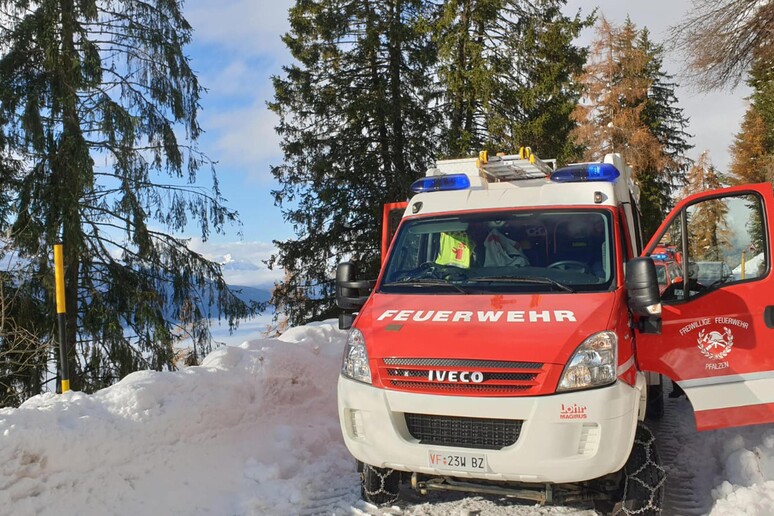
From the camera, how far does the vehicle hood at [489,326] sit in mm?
3971

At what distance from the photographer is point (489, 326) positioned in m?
4.18

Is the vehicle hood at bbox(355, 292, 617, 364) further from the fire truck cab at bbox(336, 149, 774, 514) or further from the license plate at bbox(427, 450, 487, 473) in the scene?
the license plate at bbox(427, 450, 487, 473)

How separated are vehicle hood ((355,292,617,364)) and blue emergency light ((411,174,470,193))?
1407mm

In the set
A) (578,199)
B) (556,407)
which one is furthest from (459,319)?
(578,199)

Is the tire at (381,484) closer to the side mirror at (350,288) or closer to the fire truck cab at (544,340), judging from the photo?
the fire truck cab at (544,340)

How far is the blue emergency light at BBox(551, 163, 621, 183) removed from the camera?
5387 millimetres

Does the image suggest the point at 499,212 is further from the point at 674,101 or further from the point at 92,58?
the point at 674,101

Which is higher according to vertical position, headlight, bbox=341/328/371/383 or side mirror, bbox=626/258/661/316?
side mirror, bbox=626/258/661/316

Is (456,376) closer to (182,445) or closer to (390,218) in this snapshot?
(182,445)

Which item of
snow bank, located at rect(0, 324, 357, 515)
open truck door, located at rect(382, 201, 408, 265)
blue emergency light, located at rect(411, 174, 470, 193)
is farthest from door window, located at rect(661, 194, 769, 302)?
open truck door, located at rect(382, 201, 408, 265)

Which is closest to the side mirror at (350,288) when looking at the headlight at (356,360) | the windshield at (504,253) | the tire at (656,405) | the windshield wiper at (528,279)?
the windshield at (504,253)

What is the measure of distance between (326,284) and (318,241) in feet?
4.73

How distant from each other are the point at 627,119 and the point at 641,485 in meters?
33.9

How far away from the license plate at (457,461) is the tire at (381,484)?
0.73 meters
